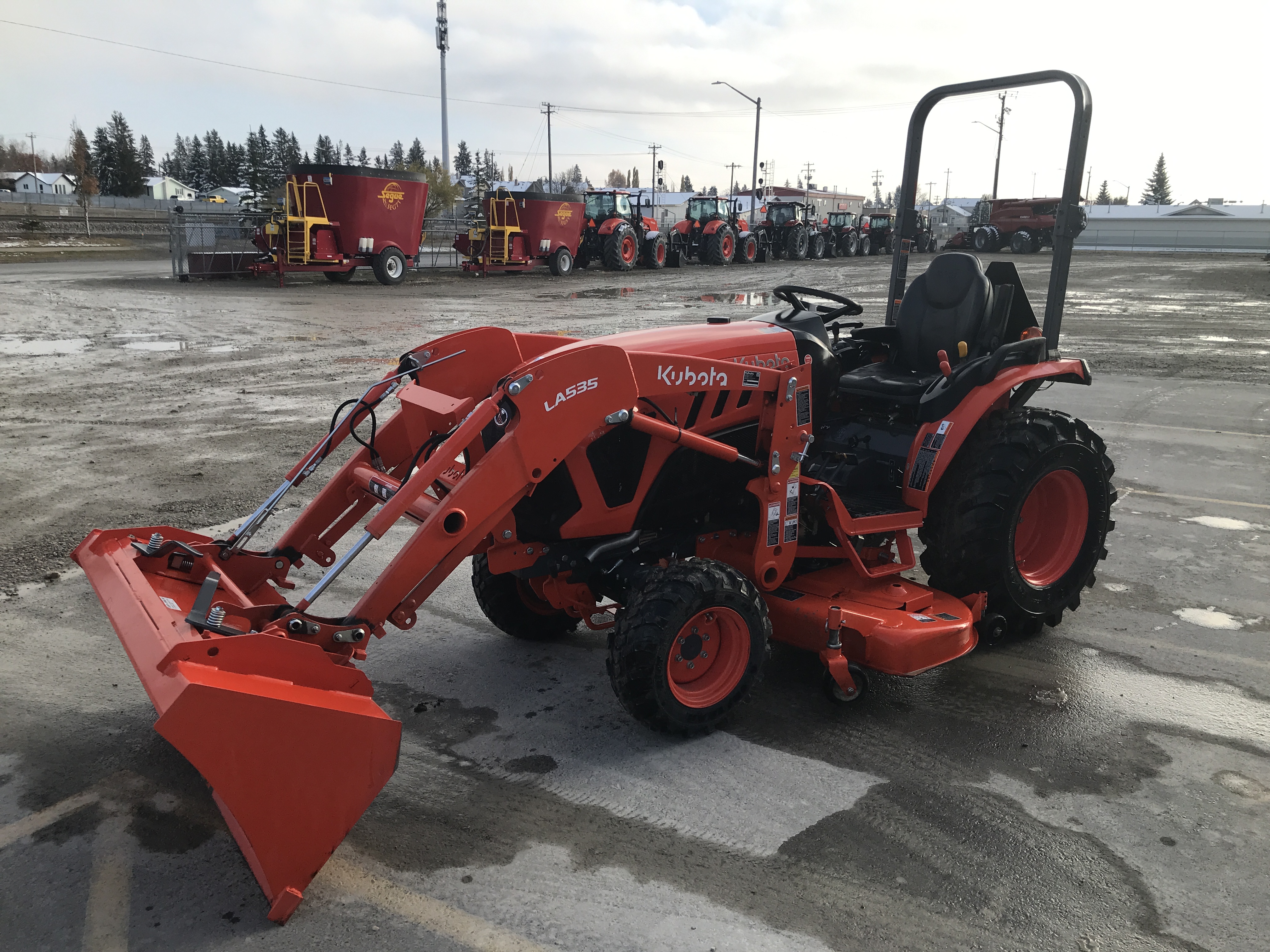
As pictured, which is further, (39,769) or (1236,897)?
(39,769)

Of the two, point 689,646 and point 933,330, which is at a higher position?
point 933,330

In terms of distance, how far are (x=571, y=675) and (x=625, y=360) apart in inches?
58.9

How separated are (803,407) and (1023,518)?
1.61m

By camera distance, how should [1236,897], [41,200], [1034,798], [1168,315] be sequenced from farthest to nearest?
[41,200] → [1168,315] → [1034,798] → [1236,897]

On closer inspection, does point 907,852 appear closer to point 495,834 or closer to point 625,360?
point 495,834

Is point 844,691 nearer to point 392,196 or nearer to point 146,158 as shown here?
point 392,196

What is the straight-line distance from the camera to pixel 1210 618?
471cm

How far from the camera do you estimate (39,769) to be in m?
3.28

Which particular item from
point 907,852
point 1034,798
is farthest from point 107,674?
point 1034,798

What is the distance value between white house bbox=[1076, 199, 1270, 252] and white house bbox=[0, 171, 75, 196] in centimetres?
9121

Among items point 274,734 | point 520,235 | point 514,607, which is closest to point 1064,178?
point 514,607

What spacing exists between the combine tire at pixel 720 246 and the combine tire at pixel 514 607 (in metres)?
30.5

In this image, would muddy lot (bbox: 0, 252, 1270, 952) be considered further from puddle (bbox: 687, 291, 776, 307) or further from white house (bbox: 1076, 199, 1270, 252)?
white house (bbox: 1076, 199, 1270, 252)

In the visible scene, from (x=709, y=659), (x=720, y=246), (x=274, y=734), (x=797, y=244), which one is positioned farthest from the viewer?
(x=797, y=244)
